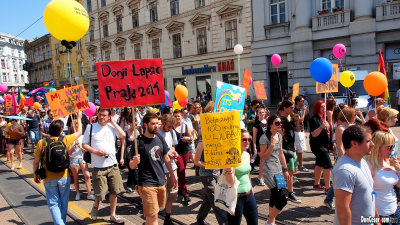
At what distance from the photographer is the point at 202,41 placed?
22.6 metres

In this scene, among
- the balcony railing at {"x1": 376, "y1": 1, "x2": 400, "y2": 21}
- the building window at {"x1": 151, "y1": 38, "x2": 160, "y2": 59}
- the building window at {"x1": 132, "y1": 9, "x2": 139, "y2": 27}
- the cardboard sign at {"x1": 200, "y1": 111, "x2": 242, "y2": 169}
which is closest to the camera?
the cardboard sign at {"x1": 200, "y1": 111, "x2": 242, "y2": 169}

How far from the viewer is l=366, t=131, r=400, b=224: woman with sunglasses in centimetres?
295

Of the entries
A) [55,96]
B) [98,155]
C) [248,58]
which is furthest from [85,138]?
[248,58]

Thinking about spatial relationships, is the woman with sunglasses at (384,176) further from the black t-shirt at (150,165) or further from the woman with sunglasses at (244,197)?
the black t-shirt at (150,165)

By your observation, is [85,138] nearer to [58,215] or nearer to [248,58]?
[58,215]

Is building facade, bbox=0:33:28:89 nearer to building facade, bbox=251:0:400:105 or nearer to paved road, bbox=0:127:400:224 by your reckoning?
building facade, bbox=251:0:400:105

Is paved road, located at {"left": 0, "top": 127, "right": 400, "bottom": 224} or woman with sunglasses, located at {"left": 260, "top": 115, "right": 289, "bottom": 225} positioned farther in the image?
paved road, located at {"left": 0, "top": 127, "right": 400, "bottom": 224}

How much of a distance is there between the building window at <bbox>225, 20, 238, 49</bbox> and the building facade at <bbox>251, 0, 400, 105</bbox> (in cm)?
174

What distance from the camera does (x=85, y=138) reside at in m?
4.86

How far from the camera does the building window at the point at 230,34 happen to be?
20.2 meters

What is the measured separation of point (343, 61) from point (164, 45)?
14.5m

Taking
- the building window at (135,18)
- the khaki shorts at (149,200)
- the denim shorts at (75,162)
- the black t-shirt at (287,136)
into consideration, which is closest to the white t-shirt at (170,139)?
the khaki shorts at (149,200)

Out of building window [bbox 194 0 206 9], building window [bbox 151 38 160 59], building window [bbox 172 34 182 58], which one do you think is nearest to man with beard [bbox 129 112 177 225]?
building window [bbox 194 0 206 9]

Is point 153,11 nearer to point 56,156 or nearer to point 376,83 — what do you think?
point 376,83
